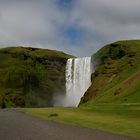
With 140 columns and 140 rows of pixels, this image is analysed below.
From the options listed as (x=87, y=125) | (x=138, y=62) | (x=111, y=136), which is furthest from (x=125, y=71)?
(x=111, y=136)

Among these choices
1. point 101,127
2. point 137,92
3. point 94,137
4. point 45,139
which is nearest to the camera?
point 45,139

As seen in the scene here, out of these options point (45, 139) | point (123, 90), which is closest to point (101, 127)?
point (45, 139)

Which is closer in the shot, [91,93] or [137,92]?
[137,92]

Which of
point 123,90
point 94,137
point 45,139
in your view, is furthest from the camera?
point 123,90

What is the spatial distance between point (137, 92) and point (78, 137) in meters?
93.5

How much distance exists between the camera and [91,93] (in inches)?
7648

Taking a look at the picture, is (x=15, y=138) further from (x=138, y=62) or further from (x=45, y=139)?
(x=138, y=62)

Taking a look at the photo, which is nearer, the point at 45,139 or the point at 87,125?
the point at 45,139

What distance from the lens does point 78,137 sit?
47.1 meters

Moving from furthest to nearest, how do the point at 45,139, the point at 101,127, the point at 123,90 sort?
1. the point at 123,90
2. the point at 101,127
3. the point at 45,139

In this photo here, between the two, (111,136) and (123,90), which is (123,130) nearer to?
(111,136)

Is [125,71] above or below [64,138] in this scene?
above

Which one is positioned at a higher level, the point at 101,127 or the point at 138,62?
the point at 138,62

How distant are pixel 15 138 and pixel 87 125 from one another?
68.7 feet
